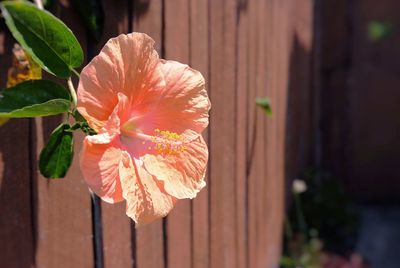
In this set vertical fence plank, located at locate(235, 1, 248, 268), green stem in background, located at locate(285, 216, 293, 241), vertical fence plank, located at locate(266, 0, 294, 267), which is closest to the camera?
vertical fence plank, located at locate(235, 1, 248, 268)

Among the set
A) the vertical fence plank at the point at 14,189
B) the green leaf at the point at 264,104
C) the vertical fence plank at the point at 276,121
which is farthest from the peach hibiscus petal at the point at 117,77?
the vertical fence plank at the point at 276,121

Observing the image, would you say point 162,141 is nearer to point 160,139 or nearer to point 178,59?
point 160,139

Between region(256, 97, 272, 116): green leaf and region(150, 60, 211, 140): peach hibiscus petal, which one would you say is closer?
region(150, 60, 211, 140): peach hibiscus petal

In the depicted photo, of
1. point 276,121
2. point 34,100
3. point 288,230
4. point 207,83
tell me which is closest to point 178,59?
point 207,83

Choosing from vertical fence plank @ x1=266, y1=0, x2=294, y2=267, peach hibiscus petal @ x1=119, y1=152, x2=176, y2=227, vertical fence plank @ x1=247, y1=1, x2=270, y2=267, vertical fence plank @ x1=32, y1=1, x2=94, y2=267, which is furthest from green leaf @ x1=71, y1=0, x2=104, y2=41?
vertical fence plank @ x1=266, y1=0, x2=294, y2=267

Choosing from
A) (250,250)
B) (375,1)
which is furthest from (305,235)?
(375,1)

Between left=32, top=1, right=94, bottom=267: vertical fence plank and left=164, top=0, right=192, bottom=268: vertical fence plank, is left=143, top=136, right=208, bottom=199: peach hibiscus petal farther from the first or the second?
left=164, top=0, right=192, bottom=268: vertical fence plank
